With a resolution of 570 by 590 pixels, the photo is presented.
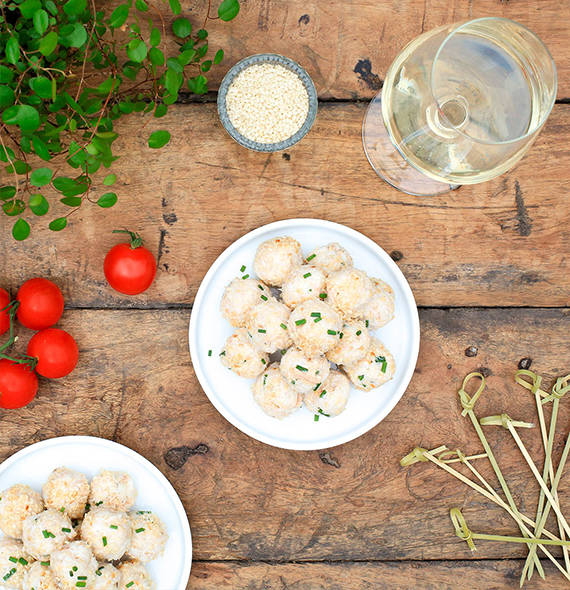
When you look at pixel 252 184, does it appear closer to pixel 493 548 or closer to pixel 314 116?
pixel 314 116

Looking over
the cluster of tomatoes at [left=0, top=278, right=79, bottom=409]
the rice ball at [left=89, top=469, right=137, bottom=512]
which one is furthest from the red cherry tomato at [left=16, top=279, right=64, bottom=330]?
the rice ball at [left=89, top=469, right=137, bottom=512]

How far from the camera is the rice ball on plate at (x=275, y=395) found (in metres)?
1.17

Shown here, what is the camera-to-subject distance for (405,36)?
52.3 inches

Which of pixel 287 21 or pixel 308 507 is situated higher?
pixel 287 21

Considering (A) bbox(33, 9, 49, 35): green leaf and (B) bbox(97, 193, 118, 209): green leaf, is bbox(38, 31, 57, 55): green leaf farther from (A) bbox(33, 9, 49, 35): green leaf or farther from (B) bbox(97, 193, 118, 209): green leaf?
(B) bbox(97, 193, 118, 209): green leaf

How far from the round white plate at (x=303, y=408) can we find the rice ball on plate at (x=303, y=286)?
140 millimetres

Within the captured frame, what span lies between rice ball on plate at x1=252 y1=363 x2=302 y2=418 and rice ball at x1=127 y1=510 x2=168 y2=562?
372 millimetres

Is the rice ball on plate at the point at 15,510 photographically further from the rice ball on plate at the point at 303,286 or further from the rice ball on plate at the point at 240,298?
the rice ball on plate at the point at 303,286

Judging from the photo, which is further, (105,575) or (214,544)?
(214,544)

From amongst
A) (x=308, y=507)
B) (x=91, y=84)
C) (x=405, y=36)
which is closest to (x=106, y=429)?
(x=308, y=507)

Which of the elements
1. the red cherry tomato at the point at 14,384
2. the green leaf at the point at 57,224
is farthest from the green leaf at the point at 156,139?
the red cherry tomato at the point at 14,384

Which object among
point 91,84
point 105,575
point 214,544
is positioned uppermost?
point 91,84

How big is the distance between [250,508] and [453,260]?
0.80 metres

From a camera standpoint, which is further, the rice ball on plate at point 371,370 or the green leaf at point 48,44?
the rice ball on plate at point 371,370
